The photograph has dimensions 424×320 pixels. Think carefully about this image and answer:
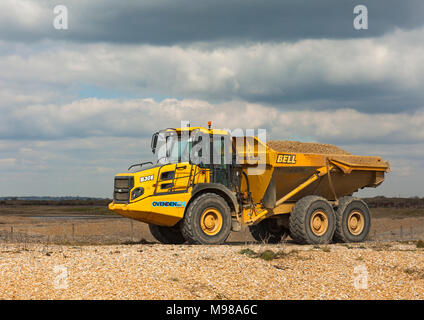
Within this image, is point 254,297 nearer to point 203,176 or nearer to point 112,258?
point 112,258

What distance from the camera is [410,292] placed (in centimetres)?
A: 1101

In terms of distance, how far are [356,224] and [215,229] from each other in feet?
19.7

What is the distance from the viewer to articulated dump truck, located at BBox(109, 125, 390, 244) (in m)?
14.7

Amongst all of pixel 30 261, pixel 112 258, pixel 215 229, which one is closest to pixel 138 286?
pixel 112 258

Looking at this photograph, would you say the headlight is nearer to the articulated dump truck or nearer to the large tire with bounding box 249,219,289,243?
the articulated dump truck

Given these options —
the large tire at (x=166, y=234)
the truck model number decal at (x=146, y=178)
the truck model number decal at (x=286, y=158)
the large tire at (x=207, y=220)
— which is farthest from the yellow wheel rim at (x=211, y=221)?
the truck model number decal at (x=286, y=158)

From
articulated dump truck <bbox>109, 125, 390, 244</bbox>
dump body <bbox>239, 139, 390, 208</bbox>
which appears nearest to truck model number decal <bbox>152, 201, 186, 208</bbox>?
articulated dump truck <bbox>109, 125, 390, 244</bbox>

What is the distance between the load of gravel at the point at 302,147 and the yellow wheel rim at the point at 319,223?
7.02ft

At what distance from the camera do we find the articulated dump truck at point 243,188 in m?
14.7

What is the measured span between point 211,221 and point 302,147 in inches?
180

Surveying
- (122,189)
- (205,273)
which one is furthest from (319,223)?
(205,273)

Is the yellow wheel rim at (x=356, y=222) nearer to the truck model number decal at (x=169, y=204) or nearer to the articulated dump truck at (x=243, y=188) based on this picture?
the articulated dump truck at (x=243, y=188)

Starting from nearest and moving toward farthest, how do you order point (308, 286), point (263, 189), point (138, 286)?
point (138, 286), point (308, 286), point (263, 189)

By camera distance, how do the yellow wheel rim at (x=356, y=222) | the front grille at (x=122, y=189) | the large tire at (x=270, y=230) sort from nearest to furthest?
the front grille at (x=122, y=189) < the yellow wheel rim at (x=356, y=222) < the large tire at (x=270, y=230)
